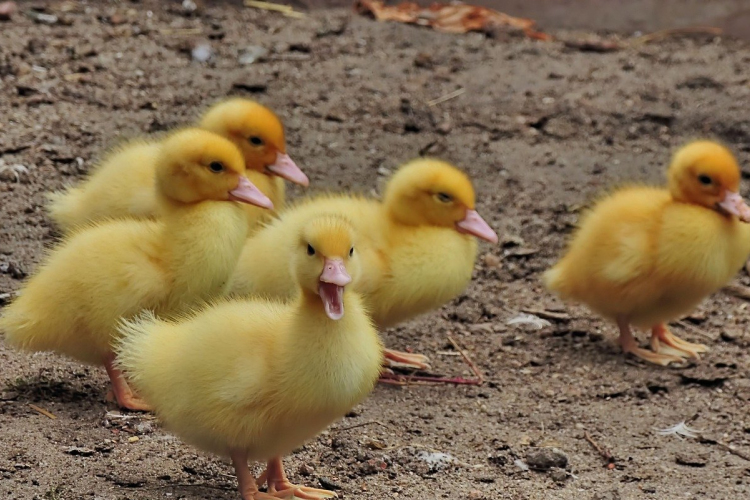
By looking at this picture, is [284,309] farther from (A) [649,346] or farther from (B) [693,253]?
(A) [649,346]

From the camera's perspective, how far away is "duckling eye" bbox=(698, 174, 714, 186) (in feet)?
17.2

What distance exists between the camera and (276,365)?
347cm

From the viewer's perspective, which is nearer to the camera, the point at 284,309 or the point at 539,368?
the point at 284,309

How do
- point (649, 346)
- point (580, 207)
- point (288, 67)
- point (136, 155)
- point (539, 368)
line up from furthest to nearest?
point (288, 67), point (580, 207), point (649, 346), point (539, 368), point (136, 155)

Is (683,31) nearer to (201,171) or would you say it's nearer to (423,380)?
(423,380)

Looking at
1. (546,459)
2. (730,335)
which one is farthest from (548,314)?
(546,459)

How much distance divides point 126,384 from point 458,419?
4.33 ft

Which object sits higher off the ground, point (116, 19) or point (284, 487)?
point (116, 19)

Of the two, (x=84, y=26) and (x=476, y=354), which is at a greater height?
(x=84, y=26)

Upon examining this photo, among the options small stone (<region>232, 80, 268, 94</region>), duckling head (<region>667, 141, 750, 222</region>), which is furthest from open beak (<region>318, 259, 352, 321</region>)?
small stone (<region>232, 80, 268, 94</region>)

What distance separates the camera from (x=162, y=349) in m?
3.75

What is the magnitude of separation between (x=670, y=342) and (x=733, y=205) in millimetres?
759

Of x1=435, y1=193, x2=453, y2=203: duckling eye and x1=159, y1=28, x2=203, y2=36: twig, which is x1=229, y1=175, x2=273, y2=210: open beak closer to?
x1=435, y1=193, x2=453, y2=203: duckling eye

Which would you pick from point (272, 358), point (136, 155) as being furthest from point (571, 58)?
point (272, 358)
